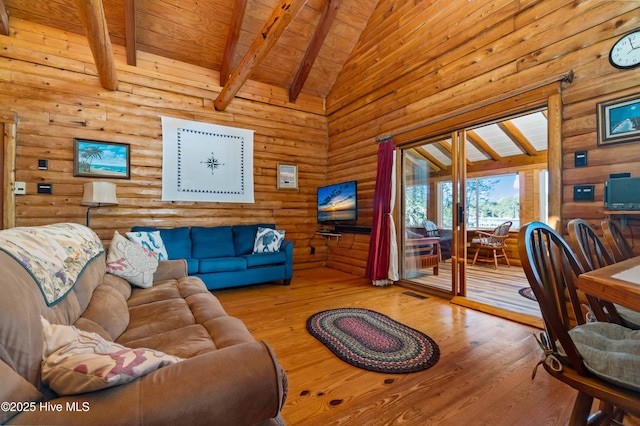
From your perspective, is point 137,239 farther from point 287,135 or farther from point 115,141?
point 287,135

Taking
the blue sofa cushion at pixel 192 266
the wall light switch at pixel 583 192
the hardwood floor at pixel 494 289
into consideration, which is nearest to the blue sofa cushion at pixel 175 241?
the blue sofa cushion at pixel 192 266

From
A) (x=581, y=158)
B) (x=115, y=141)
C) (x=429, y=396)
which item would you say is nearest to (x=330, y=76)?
(x=115, y=141)

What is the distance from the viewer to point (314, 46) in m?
4.40

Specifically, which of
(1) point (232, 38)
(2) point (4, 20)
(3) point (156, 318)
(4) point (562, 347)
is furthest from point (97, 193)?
(4) point (562, 347)

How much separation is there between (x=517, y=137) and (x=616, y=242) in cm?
429

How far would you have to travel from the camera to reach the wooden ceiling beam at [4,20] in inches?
121

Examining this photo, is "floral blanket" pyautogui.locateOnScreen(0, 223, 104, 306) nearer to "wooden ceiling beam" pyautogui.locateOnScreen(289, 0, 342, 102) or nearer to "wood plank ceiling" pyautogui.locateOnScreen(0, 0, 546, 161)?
"wood plank ceiling" pyautogui.locateOnScreen(0, 0, 546, 161)

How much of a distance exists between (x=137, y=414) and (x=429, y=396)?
148cm

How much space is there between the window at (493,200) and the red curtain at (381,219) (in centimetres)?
259

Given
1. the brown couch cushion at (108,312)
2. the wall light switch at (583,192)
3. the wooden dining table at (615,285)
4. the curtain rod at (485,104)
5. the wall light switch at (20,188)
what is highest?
the curtain rod at (485,104)

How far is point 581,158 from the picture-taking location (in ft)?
7.38

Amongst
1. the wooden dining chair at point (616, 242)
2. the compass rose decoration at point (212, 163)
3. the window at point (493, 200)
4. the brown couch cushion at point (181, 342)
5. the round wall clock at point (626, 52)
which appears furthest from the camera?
the window at point (493, 200)

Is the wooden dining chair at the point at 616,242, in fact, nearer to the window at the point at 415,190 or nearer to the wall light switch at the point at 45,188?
the window at the point at 415,190

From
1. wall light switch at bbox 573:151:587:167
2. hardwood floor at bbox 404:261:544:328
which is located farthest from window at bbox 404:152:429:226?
wall light switch at bbox 573:151:587:167
